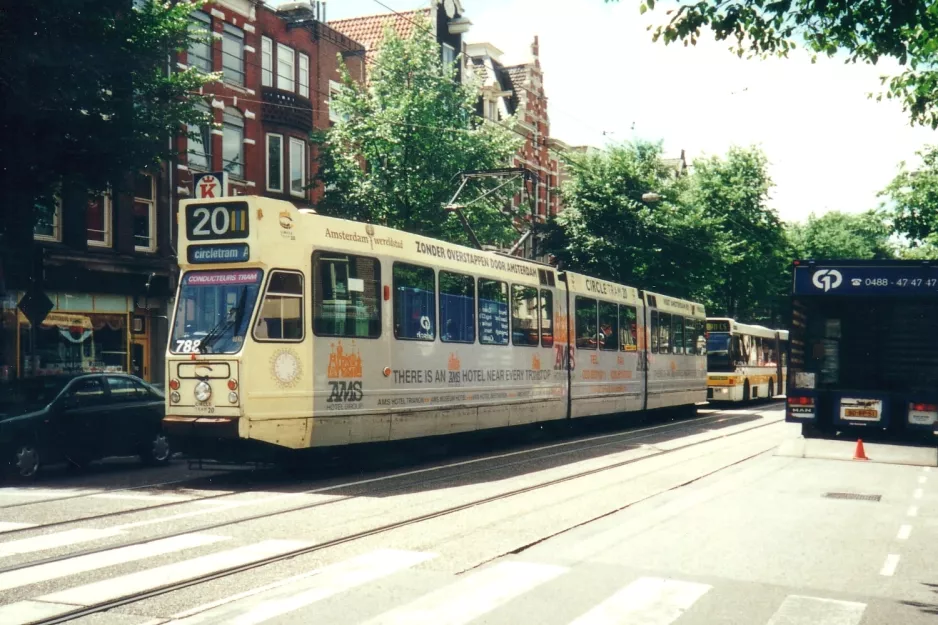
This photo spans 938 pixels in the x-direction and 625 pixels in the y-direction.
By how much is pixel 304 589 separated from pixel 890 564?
14.8ft

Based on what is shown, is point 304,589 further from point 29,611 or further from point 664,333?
point 664,333

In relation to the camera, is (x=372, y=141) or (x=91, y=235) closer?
(x=91, y=235)

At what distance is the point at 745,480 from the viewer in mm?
13367

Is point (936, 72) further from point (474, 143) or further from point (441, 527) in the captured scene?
point (474, 143)

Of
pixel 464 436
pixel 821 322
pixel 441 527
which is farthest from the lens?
pixel 821 322

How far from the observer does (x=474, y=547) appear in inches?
327

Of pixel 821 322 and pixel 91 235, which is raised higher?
pixel 91 235

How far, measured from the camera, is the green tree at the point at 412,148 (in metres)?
28.4

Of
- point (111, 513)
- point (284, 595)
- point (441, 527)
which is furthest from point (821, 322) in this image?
point (284, 595)

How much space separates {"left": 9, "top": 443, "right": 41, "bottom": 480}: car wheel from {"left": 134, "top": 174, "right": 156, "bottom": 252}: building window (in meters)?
13.8

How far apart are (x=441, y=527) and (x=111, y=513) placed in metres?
3.40

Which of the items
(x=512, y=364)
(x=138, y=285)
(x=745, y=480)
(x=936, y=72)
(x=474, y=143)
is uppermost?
Answer: (x=474, y=143)

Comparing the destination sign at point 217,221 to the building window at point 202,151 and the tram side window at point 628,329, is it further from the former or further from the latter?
the building window at point 202,151

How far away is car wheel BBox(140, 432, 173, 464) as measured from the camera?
1562 cm
